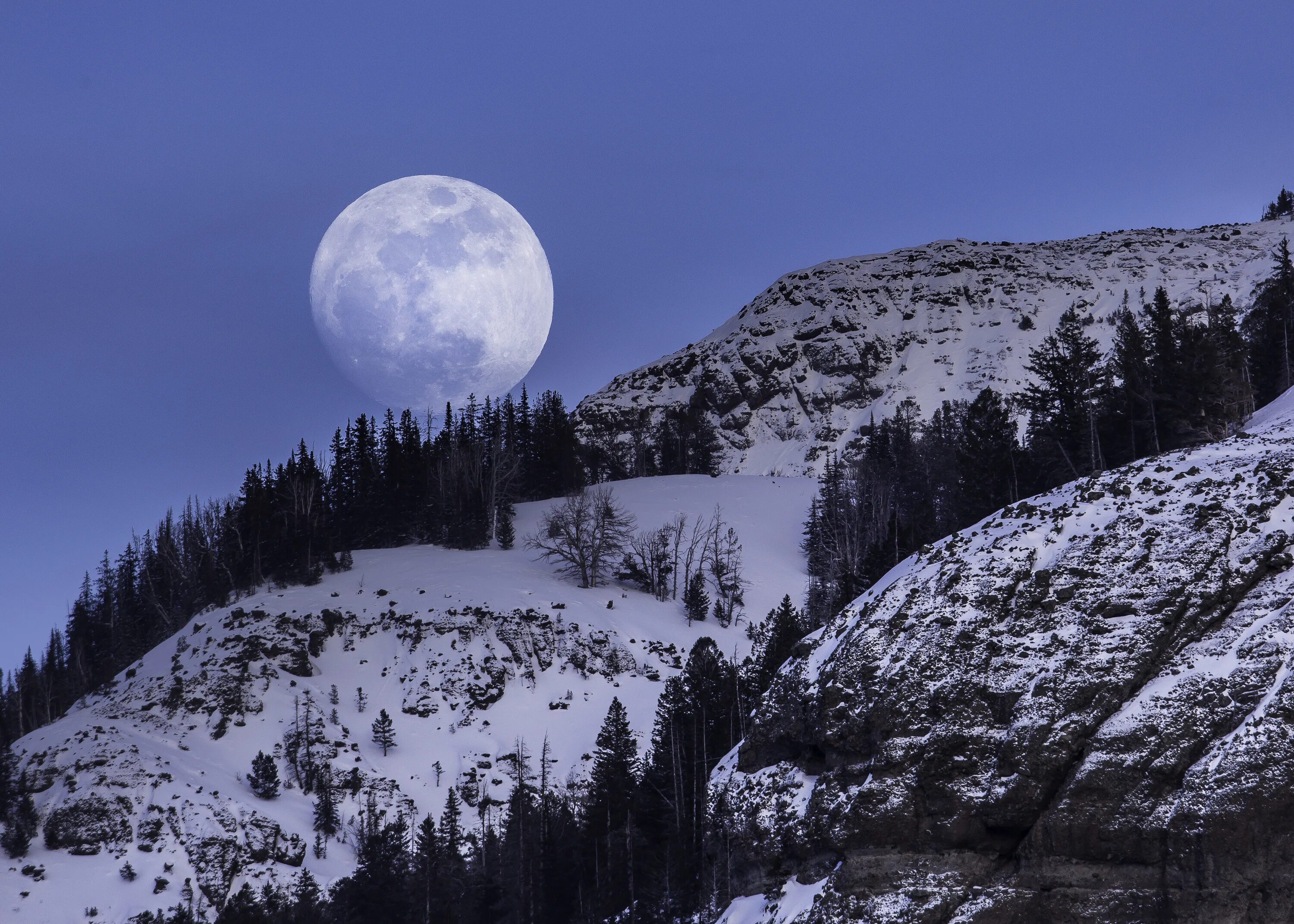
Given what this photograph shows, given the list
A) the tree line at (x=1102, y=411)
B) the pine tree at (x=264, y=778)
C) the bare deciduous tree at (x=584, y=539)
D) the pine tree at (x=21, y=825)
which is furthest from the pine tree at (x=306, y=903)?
the bare deciduous tree at (x=584, y=539)

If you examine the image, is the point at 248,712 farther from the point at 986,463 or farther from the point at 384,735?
the point at 986,463

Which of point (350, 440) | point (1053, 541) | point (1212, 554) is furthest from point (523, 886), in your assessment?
point (350, 440)

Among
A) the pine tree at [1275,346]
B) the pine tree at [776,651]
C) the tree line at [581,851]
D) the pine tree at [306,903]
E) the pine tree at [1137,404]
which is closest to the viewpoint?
the tree line at [581,851]

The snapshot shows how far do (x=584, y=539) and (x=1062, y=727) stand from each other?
6935 cm

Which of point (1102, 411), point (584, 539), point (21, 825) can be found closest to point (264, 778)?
point (21, 825)

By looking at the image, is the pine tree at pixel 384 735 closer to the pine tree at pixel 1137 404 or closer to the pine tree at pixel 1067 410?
the pine tree at pixel 1067 410

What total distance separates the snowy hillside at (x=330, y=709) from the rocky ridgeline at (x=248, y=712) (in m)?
0.13

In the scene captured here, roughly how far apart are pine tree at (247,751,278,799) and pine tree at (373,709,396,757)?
6.73 metres

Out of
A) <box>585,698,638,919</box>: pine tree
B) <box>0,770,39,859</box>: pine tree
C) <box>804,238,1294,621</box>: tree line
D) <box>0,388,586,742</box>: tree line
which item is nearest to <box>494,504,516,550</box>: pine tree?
<box>0,388,586,742</box>: tree line

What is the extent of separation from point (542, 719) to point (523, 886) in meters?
20.6

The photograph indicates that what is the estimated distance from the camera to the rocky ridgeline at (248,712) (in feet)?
204

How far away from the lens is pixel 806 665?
40031mm

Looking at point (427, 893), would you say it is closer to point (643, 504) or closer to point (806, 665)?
point (806, 665)

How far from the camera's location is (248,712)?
74.1 m
